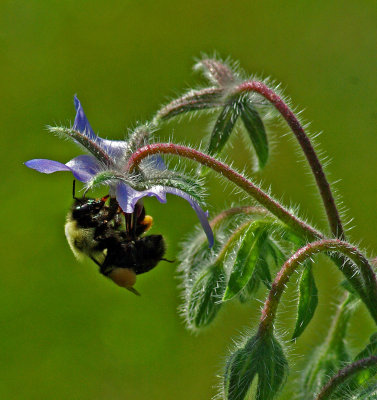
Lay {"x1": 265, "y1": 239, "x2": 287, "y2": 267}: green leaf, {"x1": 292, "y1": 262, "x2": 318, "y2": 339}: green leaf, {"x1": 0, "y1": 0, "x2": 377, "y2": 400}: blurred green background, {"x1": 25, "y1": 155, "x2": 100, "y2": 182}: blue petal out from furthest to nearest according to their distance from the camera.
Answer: {"x1": 0, "y1": 0, "x2": 377, "y2": 400}: blurred green background → {"x1": 265, "y1": 239, "x2": 287, "y2": 267}: green leaf → {"x1": 292, "y1": 262, "x2": 318, "y2": 339}: green leaf → {"x1": 25, "y1": 155, "x2": 100, "y2": 182}: blue petal

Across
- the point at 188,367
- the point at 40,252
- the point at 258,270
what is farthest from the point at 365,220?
the point at 258,270

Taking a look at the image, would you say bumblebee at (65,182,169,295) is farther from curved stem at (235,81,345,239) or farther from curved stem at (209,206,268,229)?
curved stem at (235,81,345,239)

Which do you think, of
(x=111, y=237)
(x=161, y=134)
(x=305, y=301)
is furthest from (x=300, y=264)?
(x=161, y=134)

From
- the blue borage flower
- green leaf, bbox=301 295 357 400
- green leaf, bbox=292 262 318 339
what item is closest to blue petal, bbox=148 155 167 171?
the blue borage flower

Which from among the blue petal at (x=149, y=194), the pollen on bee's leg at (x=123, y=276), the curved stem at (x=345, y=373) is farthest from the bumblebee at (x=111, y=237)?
the curved stem at (x=345, y=373)

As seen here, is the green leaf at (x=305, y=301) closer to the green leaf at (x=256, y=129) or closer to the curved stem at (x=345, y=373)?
the curved stem at (x=345, y=373)

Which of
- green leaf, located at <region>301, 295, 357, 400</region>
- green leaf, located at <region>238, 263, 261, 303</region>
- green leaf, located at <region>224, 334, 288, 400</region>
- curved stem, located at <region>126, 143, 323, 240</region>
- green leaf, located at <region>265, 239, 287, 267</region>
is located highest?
curved stem, located at <region>126, 143, 323, 240</region>

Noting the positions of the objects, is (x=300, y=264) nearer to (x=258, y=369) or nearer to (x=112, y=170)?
(x=258, y=369)

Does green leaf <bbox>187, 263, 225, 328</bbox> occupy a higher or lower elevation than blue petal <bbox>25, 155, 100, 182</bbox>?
lower
